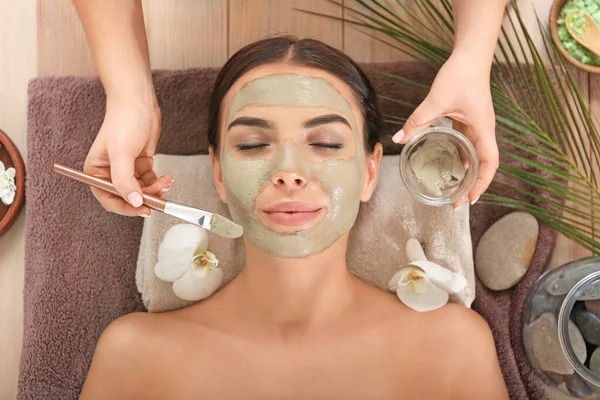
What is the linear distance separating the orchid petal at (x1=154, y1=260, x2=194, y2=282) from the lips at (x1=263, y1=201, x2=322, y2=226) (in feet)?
1.11

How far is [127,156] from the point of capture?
1.14 metres

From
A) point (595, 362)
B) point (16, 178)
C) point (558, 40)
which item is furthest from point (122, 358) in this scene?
point (558, 40)

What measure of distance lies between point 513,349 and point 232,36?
1.13m

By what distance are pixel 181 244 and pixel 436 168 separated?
0.64 m

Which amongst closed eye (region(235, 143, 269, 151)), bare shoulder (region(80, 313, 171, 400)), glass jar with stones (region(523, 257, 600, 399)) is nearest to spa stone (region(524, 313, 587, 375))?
glass jar with stones (region(523, 257, 600, 399))

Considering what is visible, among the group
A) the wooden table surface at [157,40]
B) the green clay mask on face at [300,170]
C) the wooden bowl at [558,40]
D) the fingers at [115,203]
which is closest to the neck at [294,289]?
the green clay mask on face at [300,170]

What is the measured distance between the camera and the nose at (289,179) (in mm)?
1115

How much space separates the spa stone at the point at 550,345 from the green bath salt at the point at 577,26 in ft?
2.35

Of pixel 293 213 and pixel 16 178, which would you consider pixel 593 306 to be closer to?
pixel 293 213

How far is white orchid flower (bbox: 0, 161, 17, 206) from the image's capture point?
1.50m

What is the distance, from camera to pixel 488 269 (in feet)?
4.73

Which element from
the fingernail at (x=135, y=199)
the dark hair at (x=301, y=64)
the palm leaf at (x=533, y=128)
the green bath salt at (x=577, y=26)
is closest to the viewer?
the fingernail at (x=135, y=199)

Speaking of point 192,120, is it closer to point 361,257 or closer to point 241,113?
point 241,113

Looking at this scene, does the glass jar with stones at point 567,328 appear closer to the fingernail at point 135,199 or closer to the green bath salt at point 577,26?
the green bath salt at point 577,26
